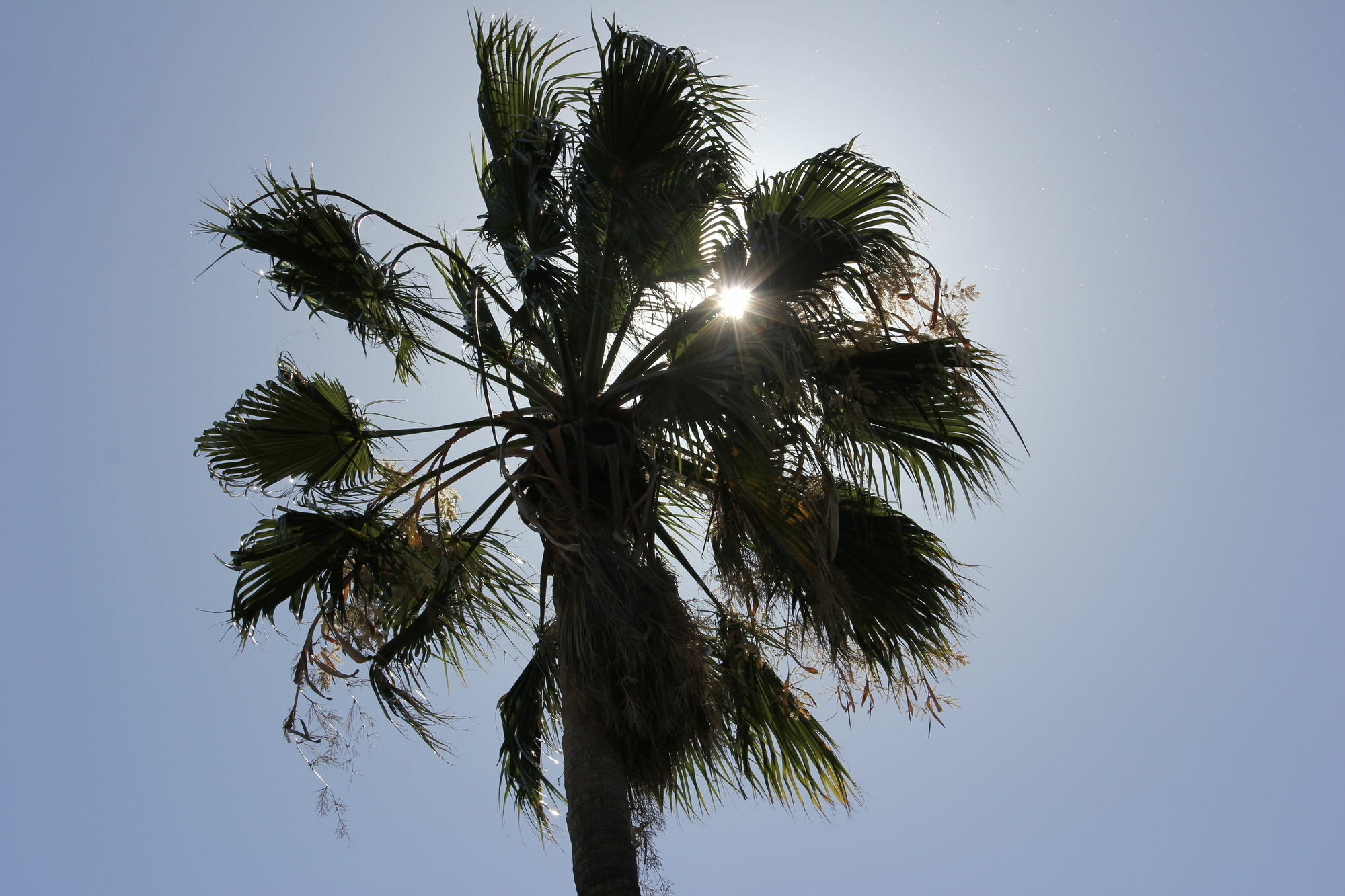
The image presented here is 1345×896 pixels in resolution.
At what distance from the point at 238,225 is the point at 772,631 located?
3.71 m

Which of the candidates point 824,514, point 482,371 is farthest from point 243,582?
point 824,514

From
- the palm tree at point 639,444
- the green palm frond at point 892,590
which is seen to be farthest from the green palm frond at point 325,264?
the green palm frond at point 892,590

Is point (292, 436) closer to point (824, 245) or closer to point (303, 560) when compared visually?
point (303, 560)

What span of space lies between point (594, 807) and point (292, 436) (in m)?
2.94

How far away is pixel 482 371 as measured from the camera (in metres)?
5.39

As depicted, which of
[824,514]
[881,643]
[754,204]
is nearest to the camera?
[824,514]

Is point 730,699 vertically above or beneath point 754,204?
beneath

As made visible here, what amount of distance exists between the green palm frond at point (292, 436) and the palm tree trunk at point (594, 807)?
2.08 metres

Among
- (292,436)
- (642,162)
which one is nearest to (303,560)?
(292,436)

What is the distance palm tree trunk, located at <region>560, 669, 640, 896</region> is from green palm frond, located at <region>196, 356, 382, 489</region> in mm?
2078

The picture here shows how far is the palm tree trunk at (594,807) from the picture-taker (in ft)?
15.9

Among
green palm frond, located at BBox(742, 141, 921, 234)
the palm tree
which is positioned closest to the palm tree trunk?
the palm tree

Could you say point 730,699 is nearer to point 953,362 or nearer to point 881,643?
point 881,643

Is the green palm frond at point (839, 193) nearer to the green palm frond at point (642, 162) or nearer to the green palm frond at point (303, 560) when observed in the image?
the green palm frond at point (642, 162)
